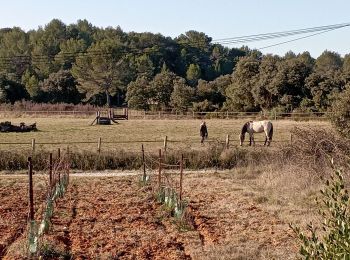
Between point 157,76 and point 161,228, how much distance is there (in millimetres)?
46945

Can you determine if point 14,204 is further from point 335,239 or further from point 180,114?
point 180,114

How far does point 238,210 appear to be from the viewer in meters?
12.4

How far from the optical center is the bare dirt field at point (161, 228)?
29.1ft

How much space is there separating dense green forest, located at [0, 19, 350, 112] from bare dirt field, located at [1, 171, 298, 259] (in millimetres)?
19596

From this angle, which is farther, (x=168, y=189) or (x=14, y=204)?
(x=14, y=204)

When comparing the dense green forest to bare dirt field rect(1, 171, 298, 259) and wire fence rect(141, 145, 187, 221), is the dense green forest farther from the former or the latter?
bare dirt field rect(1, 171, 298, 259)

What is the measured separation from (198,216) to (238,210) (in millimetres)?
1232

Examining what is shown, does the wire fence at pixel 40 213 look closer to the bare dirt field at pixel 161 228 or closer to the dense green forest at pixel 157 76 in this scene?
the bare dirt field at pixel 161 228

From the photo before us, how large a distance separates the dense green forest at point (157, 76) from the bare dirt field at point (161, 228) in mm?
19596

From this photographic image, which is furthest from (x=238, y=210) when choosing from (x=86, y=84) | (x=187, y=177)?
(x=86, y=84)

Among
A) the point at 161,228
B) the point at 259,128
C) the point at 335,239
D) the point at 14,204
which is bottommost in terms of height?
the point at 14,204

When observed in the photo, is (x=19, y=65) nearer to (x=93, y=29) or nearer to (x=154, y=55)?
(x=154, y=55)

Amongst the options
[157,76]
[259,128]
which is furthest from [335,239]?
[157,76]

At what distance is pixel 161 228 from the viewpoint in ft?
34.8
